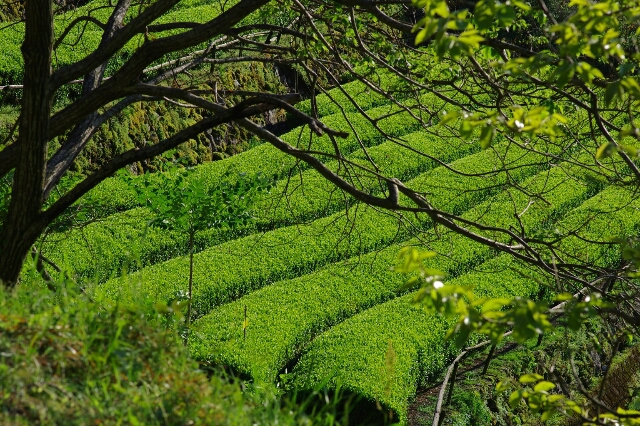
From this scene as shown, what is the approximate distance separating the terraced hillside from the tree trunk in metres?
3.19

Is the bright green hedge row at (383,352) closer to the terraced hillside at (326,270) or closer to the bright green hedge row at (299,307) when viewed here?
the terraced hillside at (326,270)

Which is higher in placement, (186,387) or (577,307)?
(186,387)

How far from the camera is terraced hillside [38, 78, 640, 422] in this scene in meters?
8.18

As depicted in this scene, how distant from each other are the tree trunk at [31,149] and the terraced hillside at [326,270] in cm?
319

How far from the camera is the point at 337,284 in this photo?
10.1 metres

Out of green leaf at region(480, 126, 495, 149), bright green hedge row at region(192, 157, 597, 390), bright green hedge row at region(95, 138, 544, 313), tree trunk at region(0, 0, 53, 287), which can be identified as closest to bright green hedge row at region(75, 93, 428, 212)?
bright green hedge row at region(95, 138, 544, 313)

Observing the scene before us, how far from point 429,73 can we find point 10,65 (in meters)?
11.7

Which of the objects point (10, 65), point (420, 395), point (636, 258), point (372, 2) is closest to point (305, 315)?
point (420, 395)

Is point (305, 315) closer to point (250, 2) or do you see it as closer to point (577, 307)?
point (250, 2)

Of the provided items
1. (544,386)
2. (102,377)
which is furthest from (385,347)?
(102,377)

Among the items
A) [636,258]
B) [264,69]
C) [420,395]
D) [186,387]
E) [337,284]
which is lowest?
[420,395]

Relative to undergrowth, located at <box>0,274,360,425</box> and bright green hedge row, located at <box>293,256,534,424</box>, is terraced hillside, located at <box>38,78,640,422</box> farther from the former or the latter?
undergrowth, located at <box>0,274,360,425</box>

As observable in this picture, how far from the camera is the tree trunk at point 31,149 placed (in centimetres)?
352

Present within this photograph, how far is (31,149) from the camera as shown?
3.57 metres
